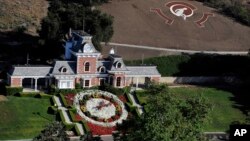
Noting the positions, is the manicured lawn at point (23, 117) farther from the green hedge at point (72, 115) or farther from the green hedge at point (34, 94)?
the green hedge at point (72, 115)

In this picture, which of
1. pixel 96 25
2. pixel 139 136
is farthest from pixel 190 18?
pixel 139 136

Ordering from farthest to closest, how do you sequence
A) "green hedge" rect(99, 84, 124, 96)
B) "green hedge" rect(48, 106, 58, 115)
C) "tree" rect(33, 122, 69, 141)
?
"green hedge" rect(99, 84, 124, 96)
"green hedge" rect(48, 106, 58, 115)
"tree" rect(33, 122, 69, 141)

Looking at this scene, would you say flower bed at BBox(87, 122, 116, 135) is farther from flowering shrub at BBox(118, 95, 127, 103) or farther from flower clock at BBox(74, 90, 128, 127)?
flowering shrub at BBox(118, 95, 127, 103)

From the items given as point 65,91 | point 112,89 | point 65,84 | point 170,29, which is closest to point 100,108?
point 112,89

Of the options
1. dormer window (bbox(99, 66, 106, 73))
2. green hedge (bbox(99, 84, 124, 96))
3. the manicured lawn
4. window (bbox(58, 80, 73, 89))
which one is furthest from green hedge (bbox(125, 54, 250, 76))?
the manicured lawn

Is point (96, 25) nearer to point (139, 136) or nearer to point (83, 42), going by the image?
point (83, 42)

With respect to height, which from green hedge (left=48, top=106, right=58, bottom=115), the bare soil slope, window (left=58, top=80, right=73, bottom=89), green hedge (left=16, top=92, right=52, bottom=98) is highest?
the bare soil slope

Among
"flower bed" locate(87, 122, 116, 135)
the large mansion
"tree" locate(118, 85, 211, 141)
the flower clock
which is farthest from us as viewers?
the large mansion
